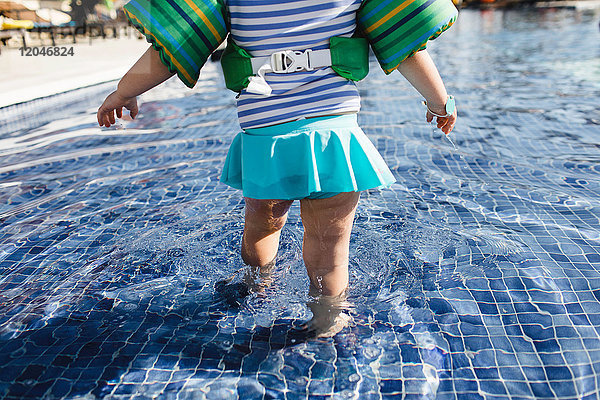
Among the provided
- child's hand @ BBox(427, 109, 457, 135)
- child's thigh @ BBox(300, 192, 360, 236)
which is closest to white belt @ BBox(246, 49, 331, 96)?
child's thigh @ BBox(300, 192, 360, 236)

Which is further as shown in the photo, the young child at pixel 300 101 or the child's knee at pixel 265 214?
the child's knee at pixel 265 214

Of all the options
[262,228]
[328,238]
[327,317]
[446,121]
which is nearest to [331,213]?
[328,238]

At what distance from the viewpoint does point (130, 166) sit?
442cm

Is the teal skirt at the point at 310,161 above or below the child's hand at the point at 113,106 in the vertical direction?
below

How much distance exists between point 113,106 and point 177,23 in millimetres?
420

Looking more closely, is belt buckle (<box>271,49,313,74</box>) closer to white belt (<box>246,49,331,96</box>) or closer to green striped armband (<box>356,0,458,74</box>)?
white belt (<box>246,49,331,96</box>)

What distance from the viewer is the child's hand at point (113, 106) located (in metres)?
1.90

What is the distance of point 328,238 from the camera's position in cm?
193

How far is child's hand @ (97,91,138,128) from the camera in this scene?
190 cm

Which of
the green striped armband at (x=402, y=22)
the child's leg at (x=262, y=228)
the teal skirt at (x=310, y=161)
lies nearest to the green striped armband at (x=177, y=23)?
→ the teal skirt at (x=310, y=161)

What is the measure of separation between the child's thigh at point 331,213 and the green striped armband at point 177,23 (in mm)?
654

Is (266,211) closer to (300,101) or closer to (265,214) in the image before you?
(265,214)

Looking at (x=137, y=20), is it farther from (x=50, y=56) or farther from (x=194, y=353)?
(x=50, y=56)

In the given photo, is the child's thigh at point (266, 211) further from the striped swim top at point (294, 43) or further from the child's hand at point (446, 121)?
the child's hand at point (446, 121)
